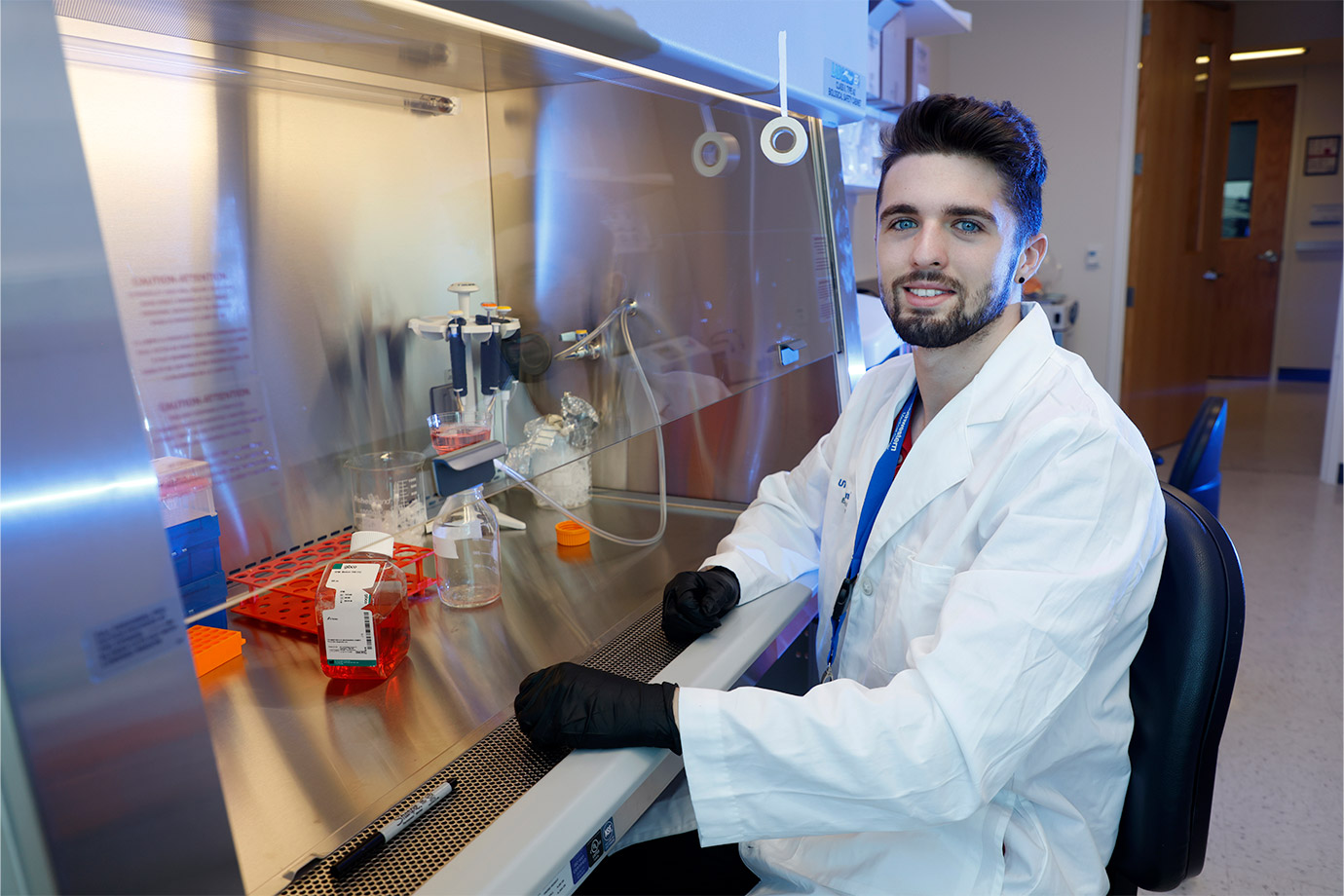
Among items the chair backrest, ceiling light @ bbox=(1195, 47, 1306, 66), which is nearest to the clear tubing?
the chair backrest

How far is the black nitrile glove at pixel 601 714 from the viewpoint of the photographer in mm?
902

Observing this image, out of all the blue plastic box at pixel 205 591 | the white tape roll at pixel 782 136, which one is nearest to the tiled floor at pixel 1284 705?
the white tape roll at pixel 782 136

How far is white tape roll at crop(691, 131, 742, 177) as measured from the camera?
159cm

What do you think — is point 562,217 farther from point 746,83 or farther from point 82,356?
point 82,356

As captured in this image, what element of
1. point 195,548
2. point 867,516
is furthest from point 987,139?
point 195,548

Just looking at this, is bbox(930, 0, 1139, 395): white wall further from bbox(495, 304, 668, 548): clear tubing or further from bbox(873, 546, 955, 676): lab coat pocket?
bbox(873, 546, 955, 676): lab coat pocket

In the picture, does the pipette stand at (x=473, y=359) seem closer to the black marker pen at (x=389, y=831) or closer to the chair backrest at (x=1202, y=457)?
the black marker pen at (x=389, y=831)

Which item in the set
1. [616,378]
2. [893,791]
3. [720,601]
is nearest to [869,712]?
[893,791]

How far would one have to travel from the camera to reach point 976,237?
1.17 metres

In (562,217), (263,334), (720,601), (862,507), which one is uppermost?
(562,217)

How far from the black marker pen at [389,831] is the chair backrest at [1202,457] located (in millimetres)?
1682

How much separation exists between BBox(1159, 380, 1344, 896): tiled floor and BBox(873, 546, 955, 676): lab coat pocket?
1225 millimetres

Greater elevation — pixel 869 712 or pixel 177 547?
pixel 177 547

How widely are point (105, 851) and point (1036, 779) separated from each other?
0.93m
